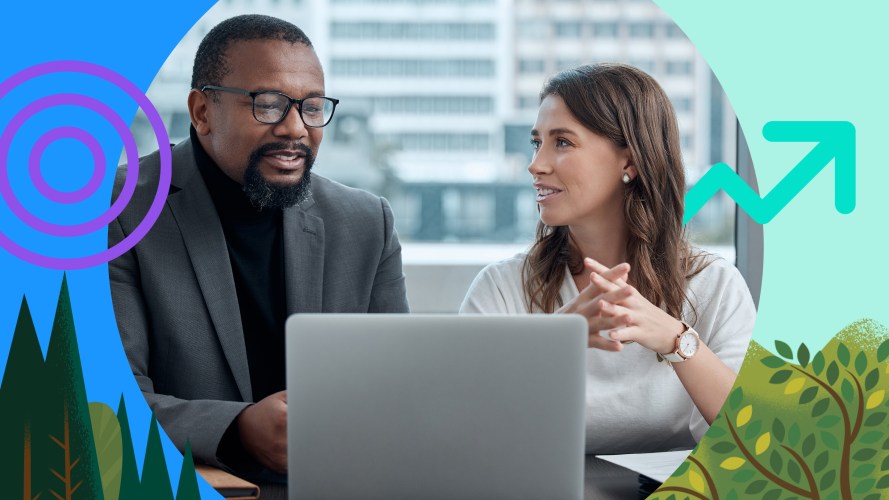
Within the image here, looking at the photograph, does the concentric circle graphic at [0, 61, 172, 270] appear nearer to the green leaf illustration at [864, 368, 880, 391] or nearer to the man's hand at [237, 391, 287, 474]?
the man's hand at [237, 391, 287, 474]

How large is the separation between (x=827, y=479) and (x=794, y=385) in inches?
7.4

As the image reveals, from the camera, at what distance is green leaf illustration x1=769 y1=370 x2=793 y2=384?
175 centimetres

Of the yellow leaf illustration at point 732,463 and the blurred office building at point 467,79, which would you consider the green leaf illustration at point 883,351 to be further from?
the blurred office building at point 467,79

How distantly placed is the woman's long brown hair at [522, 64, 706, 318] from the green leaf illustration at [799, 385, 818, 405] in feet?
1.84

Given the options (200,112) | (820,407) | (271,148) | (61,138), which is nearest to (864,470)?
(820,407)

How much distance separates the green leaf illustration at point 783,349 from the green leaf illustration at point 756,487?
10.5 inches

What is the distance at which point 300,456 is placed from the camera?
4.26 ft

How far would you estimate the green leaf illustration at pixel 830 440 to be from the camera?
1689mm

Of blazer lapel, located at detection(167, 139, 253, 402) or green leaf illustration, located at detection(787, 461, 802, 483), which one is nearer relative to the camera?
green leaf illustration, located at detection(787, 461, 802, 483)

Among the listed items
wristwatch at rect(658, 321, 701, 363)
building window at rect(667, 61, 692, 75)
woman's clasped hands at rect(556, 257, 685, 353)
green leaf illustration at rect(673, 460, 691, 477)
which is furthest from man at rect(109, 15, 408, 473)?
building window at rect(667, 61, 692, 75)

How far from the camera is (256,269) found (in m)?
2.26

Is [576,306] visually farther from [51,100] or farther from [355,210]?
[51,100]

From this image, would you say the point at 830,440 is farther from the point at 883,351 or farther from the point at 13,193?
the point at 13,193

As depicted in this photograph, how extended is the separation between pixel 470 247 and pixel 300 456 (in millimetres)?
2322
